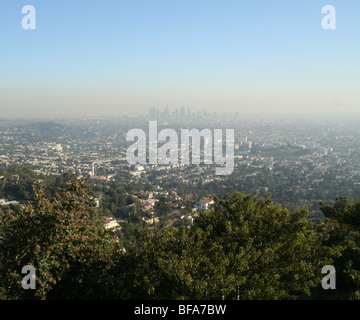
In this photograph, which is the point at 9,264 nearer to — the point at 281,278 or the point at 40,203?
the point at 40,203

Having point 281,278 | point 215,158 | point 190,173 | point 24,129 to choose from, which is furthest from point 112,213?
point 24,129

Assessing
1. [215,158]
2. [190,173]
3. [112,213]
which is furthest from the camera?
[215,158]

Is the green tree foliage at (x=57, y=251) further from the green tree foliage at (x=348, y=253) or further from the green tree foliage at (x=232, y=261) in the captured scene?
the green tree foliage at (x=348, y=253)

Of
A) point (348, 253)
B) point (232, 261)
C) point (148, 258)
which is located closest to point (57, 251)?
point (148, 258)

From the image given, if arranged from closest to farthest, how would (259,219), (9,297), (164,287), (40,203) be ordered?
(164,287) → (9,297) → (40,203) → (259,219)

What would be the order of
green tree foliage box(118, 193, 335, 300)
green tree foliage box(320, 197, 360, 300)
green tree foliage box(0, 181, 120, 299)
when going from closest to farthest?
green tree foliage box(118, 193, 335, 300) < green tree foliage box(0, 181, 120, 299) < green tree foliage box(320, 197, 360, 300)

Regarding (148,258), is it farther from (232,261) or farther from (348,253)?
(348,253)

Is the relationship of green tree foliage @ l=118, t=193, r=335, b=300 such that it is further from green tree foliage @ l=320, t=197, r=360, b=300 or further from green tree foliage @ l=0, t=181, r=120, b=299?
green tree foliage @ l=320, t=197, r=360, b=300

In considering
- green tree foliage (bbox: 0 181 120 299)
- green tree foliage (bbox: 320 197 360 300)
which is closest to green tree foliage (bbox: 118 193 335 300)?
green tree foliage (bbox: 0 181 120 299)
